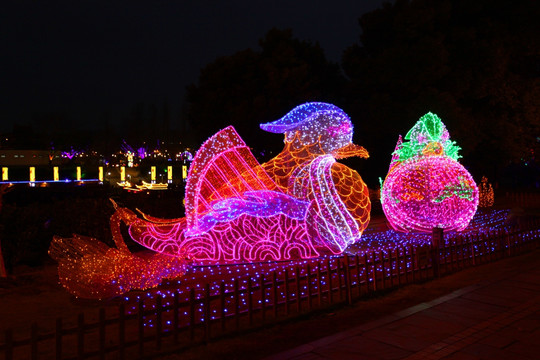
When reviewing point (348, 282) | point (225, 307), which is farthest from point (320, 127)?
point (225, 307)

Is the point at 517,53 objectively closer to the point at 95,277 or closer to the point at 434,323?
the point at 434,323

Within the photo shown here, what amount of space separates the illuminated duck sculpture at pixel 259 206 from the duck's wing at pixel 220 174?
18 millimetres

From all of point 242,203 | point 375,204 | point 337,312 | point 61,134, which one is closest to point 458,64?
point 375,204

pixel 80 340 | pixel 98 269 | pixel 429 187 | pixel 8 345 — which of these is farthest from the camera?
pixel 429 187

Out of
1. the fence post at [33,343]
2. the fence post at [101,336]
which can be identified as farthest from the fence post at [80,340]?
the fence post at [33,343]

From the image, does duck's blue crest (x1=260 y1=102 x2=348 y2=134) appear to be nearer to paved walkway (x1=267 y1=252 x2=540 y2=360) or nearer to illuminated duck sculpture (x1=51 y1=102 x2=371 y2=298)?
illuminated duck sculpture (x1=51 y1=102 x2=371 y2=298)

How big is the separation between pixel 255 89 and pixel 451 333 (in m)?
15.0

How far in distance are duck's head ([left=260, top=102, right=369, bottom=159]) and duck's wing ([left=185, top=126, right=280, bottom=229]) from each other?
93 centimetres

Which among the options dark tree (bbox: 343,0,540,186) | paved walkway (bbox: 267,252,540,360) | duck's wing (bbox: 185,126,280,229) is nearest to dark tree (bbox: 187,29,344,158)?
dark tree (bbox: 343,0,540,186)

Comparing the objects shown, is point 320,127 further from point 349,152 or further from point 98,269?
point 98,269

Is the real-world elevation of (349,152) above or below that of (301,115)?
below

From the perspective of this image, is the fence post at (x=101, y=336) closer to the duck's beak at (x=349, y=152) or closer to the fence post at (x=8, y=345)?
the fence post at (x=8, y=345)

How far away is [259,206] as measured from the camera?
8352mm

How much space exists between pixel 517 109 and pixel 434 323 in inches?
767
